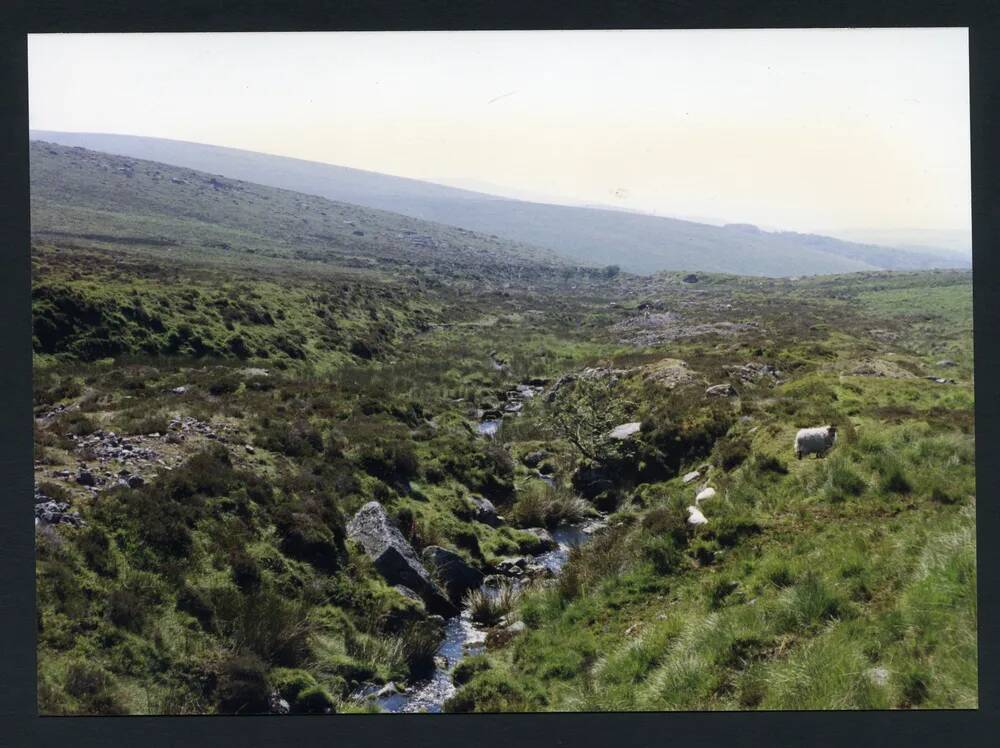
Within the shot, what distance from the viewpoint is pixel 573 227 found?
163 feet

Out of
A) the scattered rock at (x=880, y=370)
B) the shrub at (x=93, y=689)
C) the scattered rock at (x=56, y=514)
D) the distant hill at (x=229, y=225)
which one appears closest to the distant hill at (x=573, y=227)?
the distant hill at (x=229, y=225)

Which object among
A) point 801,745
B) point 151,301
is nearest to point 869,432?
point 801,745

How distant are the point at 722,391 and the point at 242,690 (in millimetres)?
11664

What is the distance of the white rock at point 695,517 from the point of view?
10.6 m

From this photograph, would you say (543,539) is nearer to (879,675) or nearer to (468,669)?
(468,669)

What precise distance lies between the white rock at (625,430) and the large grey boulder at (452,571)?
500 cm

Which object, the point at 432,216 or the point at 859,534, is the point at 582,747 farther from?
the point at 432,216

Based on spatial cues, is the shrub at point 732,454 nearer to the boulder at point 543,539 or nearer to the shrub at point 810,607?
the boulder at point 543,539

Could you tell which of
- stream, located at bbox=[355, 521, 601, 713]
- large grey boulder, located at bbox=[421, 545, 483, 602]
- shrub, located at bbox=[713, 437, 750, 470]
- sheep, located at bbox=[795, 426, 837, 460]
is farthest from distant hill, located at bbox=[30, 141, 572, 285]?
sheep, located at bbox=[795, 426, 837, 460]

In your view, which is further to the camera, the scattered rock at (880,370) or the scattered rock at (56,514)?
the scattered rock at (880,370)

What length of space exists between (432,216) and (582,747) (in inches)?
1911

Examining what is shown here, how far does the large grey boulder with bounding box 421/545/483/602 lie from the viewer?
1209 centimetres

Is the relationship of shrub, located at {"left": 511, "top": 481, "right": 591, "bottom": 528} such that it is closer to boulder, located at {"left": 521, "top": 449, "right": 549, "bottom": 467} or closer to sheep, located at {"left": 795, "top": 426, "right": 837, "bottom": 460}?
boulder, located at {"left": 521, "top": 449, "right": 549, "bottom": 467}

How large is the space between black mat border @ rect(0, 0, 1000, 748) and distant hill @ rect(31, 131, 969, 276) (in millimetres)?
17622
